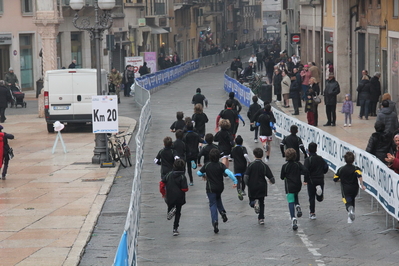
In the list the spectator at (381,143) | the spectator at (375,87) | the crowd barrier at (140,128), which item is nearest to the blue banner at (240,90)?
the crowd barrier at (140,128)

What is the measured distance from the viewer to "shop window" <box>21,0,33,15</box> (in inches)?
1918

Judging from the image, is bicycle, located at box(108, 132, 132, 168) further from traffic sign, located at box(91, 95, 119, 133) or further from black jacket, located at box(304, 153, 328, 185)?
black jacket, located at box(304, 153, 328, 185)

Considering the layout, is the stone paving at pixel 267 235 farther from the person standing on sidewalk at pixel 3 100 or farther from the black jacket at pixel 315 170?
the person standing on sidewalk at pixel 3 100

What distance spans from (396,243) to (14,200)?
8.05 metres

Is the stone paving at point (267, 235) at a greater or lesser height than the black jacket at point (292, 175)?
lesser

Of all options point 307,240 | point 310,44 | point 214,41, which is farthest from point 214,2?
point 307,240

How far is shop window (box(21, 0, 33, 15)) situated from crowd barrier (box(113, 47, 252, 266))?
788 centimetres

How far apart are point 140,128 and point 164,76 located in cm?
2830

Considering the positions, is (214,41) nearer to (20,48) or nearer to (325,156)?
(20,48)

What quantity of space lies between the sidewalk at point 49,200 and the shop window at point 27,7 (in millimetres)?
21604

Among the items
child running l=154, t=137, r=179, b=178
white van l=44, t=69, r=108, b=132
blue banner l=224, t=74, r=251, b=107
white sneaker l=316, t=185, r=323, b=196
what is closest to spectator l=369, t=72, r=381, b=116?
blue banner l=224, t=74, r=251, b=107

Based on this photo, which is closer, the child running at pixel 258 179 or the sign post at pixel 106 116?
the child running at pixel 258 179

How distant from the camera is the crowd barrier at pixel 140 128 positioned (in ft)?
31.7

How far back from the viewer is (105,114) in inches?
869
